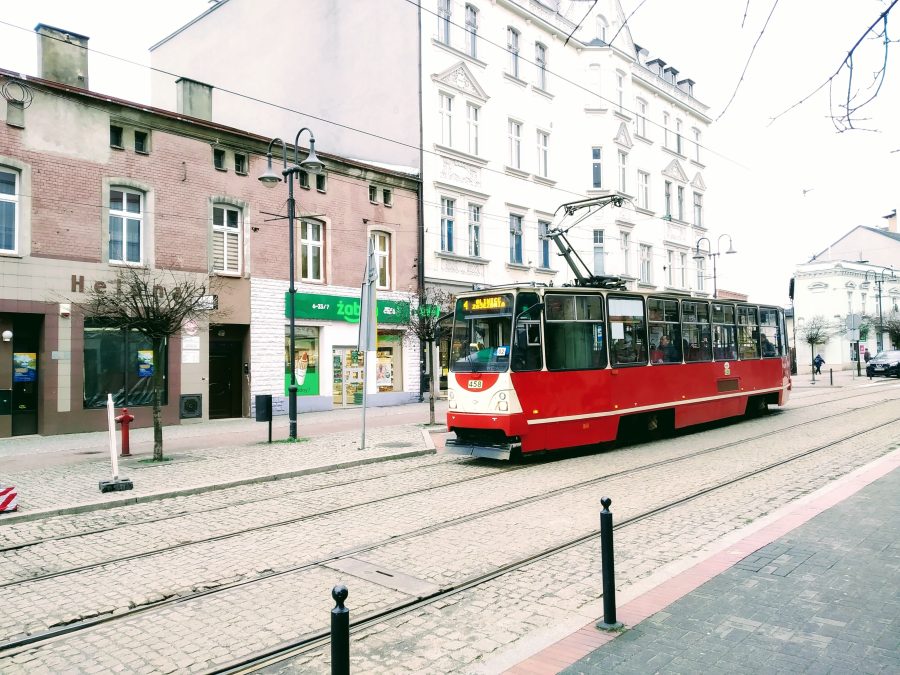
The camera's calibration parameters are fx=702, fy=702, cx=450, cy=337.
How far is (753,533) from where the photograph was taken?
271 inches

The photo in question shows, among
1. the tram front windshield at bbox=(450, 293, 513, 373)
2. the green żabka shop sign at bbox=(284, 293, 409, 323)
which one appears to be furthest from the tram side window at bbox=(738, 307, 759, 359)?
the green żabka shop sign at bbox=(284, 293, 409, 323)

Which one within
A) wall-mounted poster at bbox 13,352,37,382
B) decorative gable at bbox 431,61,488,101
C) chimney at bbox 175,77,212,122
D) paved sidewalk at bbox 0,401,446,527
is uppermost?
decorative gable at bbox 431,61,488,101

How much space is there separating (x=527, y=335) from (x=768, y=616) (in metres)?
7.79

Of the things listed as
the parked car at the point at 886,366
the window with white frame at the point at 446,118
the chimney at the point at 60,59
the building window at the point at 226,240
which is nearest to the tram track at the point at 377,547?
the building window at the point at 226,240

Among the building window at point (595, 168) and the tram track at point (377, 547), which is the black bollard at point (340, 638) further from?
the building window at point (595, 168)

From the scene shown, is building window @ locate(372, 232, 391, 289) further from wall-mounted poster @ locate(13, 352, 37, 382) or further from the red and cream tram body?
the red and cream tram body

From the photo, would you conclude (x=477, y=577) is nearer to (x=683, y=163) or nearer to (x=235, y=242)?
(x=235, y=242)

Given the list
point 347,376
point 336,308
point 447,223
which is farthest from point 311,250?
point 447,223

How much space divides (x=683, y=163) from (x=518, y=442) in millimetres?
36172

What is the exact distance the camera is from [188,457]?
13516 millimetres

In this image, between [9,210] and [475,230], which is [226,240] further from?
[475,230]

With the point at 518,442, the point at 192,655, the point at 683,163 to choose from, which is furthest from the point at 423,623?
the point at 683,163

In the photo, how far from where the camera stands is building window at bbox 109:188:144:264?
18344 millimetres

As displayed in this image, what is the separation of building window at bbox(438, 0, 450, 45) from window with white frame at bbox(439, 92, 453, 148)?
6.88ft
